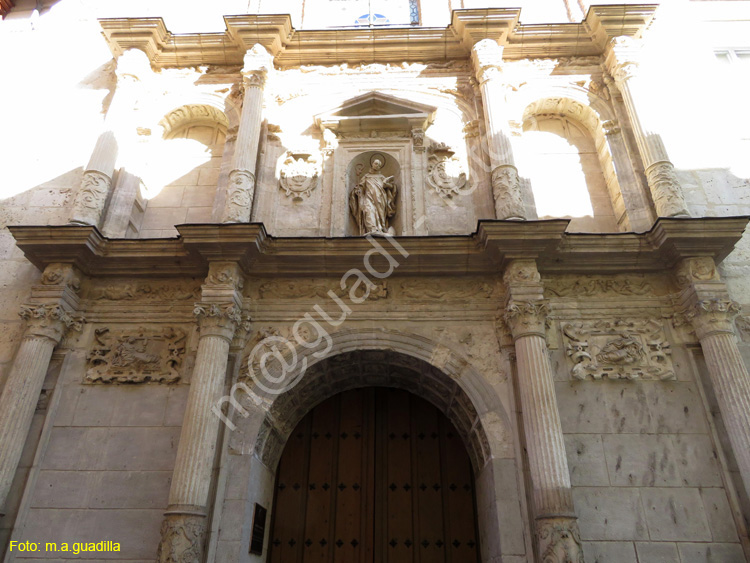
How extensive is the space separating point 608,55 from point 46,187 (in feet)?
27.1

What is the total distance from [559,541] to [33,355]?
5.63m

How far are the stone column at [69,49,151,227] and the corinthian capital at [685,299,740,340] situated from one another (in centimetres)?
704

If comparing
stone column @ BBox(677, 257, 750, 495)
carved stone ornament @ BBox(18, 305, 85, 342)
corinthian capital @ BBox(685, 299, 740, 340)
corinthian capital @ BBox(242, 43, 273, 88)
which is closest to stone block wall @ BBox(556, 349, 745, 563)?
stone column @ BBox(677, 257, 750, 495)

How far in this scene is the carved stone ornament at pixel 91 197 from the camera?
6.68 m

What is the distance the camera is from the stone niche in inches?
297

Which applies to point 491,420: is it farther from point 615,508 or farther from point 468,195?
point 468,195

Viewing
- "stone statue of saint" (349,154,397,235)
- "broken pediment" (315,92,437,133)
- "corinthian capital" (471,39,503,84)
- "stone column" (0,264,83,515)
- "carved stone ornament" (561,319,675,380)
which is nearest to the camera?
"stone column" (0,264,83,515)

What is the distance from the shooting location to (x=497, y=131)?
7152 millimetres

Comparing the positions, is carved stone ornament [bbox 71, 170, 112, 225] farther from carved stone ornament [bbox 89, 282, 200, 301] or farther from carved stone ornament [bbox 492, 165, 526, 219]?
carved stone ornament [bbox 492, 165, 526, 219]

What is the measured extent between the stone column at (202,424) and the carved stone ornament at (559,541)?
3091 mm

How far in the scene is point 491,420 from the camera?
570cm

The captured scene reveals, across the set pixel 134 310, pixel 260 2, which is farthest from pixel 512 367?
pixel 260 2

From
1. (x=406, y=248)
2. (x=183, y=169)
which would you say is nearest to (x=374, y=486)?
(x=406, y=248)

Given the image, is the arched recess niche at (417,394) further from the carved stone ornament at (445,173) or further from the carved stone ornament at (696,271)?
the carved stone ornament at (696,271)
